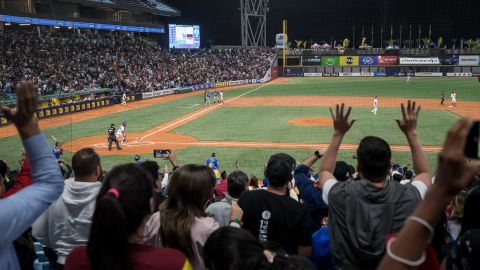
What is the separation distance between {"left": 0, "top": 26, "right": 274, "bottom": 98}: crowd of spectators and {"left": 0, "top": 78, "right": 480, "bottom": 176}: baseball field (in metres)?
4.43

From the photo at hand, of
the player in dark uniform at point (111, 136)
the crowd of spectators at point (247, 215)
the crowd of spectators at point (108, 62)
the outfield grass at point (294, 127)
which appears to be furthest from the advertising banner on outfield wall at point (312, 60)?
the crowd of spectators at point (247, 215)

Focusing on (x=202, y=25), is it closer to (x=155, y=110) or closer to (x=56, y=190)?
(x=155, y=110)

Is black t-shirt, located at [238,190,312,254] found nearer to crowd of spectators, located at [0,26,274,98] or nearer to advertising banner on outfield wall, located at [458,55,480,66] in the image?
crowd of spectators, located at [0,26,274,98]

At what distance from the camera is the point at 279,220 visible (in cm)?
406

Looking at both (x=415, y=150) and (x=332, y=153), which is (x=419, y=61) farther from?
(x=332, y=153)

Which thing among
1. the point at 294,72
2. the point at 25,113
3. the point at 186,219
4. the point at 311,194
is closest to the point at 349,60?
the point at 294,72

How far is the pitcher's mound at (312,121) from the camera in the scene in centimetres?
2764

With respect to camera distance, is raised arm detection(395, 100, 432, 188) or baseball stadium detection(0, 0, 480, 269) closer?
baseball stadium detection(0, 0, 480, 269)

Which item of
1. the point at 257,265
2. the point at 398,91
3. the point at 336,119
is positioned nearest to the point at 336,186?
the point at 336,119

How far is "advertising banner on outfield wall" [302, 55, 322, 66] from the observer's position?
70000 mm

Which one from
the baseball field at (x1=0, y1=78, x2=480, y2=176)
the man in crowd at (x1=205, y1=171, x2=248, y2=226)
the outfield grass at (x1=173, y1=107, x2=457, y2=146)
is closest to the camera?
the man in crowd at (x1=205, y1=171, x2=248, y2=226)

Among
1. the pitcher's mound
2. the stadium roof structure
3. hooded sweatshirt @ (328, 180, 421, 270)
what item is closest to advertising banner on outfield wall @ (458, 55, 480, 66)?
the stadium roof structure

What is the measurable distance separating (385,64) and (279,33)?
19498 millimetres

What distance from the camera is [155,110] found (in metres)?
36.3
